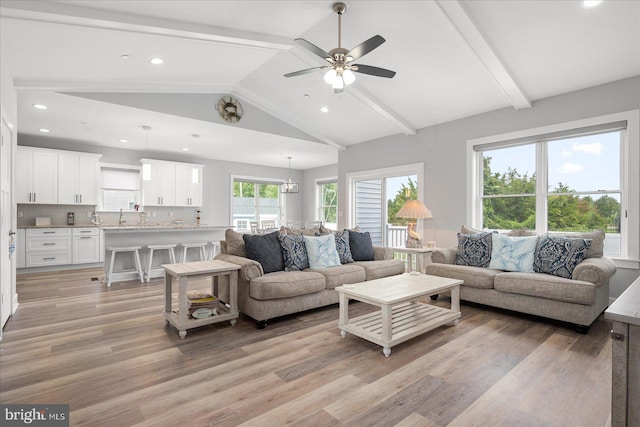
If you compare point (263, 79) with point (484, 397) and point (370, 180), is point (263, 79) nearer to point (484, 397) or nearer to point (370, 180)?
point (370, 180)

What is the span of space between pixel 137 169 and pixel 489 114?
700cm

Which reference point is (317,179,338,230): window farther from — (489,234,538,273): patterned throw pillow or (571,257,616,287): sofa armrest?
(571,257,616,287): sofa armrest

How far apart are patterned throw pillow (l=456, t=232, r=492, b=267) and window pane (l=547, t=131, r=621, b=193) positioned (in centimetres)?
120

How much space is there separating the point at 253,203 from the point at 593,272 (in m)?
7.74

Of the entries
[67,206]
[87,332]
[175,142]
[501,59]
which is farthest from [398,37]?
[67,206]

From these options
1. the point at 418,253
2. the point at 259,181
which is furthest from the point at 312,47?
the point at 259,181

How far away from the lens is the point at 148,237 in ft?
17.3

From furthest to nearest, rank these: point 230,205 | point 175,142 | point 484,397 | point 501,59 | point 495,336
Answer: point 230,205
point 175,142
point 501,59
point 495,336
point 484,397

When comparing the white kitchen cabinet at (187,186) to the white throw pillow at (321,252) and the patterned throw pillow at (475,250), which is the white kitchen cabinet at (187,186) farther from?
the patterned throw pillow at (475,250)

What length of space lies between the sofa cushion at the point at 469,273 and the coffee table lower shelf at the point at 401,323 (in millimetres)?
647

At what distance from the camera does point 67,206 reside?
6633 millimetres

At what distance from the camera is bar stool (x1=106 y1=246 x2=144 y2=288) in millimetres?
4879

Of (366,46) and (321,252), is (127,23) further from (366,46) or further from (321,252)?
(321,252)

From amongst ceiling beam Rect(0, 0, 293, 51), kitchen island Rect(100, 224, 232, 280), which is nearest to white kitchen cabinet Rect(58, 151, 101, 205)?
kitchen island Rect(100, 224, 232, 280)
